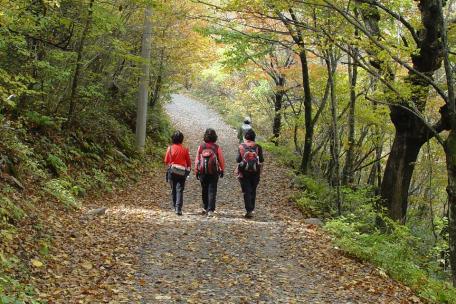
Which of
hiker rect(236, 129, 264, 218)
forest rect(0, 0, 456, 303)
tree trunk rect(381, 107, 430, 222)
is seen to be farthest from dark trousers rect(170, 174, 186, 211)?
tree trunk rect(381, 107, 430, 222)

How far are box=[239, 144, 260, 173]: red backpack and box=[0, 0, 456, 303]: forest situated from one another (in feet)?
6.40

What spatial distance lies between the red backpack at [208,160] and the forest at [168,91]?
2651mm

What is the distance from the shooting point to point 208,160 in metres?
9.88

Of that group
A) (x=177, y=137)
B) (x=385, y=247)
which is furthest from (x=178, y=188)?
(x=385, y=247)

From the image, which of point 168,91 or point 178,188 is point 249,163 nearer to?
point 178,188

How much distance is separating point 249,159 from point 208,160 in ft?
2.95

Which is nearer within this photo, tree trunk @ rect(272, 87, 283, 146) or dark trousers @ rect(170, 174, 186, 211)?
dark trousers @ rect(170, 174, 186, 211)

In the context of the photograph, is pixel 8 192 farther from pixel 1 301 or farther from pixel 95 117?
pixel 95 117

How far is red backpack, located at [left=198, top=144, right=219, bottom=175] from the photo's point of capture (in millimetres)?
9867

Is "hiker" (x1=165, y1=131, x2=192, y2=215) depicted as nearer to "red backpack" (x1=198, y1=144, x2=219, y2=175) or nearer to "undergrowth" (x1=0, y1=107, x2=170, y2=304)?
"red backpack" (x1=198, y1=144, x2=219, y2=175)

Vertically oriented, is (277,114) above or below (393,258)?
above

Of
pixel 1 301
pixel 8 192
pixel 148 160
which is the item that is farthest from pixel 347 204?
pixel 1 301

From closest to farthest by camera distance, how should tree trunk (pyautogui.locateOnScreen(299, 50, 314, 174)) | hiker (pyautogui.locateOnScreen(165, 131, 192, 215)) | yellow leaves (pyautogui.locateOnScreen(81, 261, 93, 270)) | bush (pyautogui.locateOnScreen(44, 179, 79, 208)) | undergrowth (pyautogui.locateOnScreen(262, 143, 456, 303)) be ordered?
yellow leaves (pyautogui.locateOnScreen(81, 261, 93, 270)), undergrowth (pyautogui.locateOnScreen(262, 143, 456, 303)), bush (pyautogui.locateOnScreen(44, 179, 79, 208)), hiker (pyautogui.locateOnScreen(165, 131, 192, 215)), tree trunk (pyautogui.locateOnScreen(299, 50, 314, 174))

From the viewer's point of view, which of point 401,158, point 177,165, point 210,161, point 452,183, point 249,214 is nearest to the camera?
point 452,183
